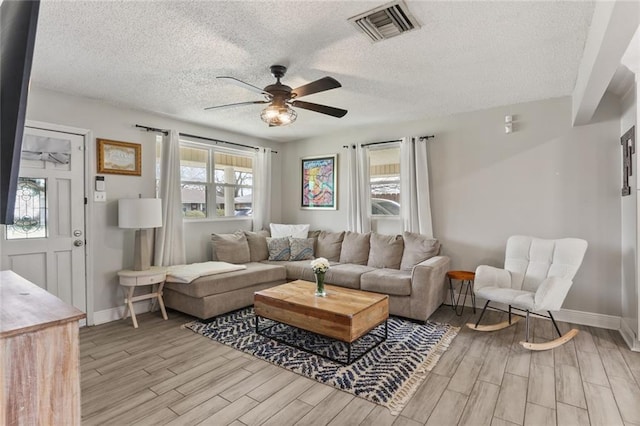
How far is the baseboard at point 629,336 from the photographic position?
9.38ft

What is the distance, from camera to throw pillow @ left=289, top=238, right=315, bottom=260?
486cm

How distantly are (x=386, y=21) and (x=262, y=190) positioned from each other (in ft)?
12.5

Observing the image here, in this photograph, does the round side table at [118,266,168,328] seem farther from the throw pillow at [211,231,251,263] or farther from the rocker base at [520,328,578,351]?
the rocker base at [520,328,578,351]

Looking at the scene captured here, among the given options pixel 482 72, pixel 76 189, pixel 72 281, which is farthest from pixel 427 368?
pixel 76 189

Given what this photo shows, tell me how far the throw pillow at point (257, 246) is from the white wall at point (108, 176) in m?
1.45

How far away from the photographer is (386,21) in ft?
6.90

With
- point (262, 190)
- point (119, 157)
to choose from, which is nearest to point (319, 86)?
point (119, 157)

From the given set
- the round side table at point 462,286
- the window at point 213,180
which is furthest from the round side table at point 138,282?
the round side table at point 462,286

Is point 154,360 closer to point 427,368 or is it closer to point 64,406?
point 64,406

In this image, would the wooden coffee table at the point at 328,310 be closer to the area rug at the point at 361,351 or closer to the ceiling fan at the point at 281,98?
the area rug at the point at 361,351

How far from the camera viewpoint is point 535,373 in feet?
8.23

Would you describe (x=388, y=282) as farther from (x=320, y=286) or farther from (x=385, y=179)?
(x=385, y=179)

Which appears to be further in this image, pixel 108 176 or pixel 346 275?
pixel 346 275

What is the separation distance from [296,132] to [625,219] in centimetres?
420
